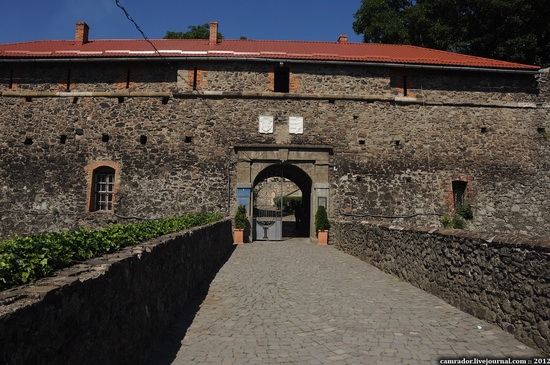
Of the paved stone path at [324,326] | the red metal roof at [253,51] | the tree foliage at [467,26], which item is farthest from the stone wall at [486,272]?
the tree foliage at [467,26]

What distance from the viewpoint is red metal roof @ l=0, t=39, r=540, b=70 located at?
15.6 meters

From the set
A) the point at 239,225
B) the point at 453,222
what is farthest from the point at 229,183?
the point at 453,222

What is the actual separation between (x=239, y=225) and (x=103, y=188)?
6.28 m

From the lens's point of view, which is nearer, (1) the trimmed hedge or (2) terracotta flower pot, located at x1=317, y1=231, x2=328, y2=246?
(1) the trimmed hedge

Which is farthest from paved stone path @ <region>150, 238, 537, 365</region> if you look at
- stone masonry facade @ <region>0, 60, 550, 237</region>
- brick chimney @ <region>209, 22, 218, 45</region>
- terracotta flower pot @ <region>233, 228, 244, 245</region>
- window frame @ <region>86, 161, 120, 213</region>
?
brick chimney @ <region>209, 22, 218, 45</region>

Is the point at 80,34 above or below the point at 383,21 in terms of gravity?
below

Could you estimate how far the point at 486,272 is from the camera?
5223 mm

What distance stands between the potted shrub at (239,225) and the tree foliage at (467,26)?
740 inches

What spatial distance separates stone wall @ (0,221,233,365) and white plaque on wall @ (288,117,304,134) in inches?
418

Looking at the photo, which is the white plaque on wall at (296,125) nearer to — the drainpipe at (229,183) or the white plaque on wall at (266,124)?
the white plaque on wall at (266,124)

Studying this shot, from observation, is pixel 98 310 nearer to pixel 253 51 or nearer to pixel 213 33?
pixel 253 51

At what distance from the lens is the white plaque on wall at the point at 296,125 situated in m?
15.8

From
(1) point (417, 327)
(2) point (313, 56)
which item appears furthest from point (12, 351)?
(2) point (313, 56)

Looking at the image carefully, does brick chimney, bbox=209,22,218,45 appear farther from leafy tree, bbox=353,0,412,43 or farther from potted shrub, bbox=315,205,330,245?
leafy tree, bbox=353,0,412,43
